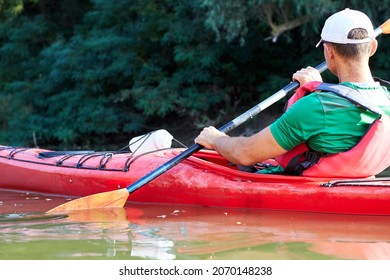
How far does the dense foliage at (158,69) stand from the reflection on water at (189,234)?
22.4 ft

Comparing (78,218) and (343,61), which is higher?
(343,61)

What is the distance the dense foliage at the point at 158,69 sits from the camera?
34.6 ft

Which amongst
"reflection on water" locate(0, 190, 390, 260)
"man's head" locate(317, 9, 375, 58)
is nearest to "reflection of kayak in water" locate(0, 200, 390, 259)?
"reflection on water" locate(0, 190, 390, 260)

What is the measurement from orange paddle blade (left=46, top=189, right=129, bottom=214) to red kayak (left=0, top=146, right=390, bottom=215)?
231 millimetres

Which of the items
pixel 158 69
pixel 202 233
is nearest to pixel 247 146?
pixel 202 233

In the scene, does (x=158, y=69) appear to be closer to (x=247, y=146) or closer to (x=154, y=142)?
(x=154, y=142)

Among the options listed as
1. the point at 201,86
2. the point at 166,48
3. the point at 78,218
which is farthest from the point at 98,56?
the point at 78,218

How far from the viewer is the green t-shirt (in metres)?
3.18

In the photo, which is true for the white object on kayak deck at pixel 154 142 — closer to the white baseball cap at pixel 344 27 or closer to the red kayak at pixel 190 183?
the red kayak at pixel 190 183

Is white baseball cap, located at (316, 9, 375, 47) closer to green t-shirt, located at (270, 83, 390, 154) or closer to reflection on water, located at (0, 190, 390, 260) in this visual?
green t-shirt, located at (270, 83, 390, 154)

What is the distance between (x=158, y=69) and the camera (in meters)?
11.8
